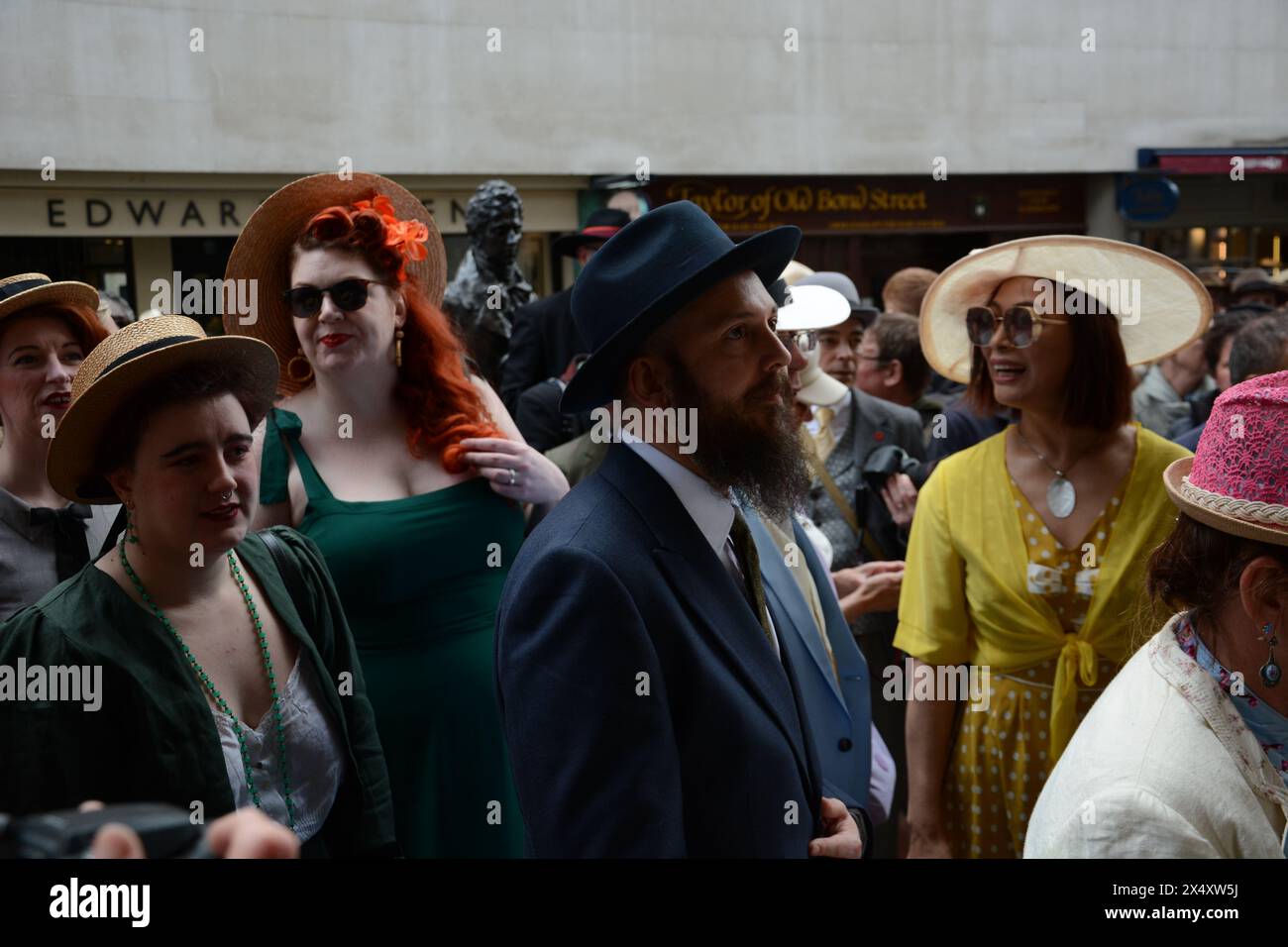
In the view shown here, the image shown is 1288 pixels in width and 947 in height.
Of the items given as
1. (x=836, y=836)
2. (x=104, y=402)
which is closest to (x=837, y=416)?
(x=836, y=836)

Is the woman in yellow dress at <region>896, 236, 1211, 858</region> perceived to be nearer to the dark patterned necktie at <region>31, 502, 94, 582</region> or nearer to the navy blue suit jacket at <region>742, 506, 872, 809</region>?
the navy blue suit jacket at <region>742, 506, 872, 809</region>

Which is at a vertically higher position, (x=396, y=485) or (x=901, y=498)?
(x=396, y=485)

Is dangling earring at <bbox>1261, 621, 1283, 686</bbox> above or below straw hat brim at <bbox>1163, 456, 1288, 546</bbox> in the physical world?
below

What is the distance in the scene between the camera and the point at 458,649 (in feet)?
9.95

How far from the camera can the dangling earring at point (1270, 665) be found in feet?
5.55

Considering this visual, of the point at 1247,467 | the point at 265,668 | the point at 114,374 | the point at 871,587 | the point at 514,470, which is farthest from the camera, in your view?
the point at 871,587

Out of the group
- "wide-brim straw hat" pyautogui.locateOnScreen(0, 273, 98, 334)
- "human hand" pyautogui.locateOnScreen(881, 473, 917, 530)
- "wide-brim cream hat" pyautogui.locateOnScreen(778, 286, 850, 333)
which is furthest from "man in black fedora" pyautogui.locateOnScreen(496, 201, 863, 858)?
"wide-brim cream hat" pyautogui.locateOnScreen(778, 286, 850, 333)

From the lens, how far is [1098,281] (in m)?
3.21

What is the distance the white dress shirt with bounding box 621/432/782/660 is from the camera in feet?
7.04

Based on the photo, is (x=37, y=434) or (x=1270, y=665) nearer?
(x=1270, y=665)

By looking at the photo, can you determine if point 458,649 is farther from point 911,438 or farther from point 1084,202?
point 1084,202

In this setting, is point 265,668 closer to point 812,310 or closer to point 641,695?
point 641,695

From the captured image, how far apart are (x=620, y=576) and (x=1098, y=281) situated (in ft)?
6.28

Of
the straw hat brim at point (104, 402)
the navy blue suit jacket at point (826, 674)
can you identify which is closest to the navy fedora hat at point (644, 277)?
the navy blue suit jacket at point (826, 674)
